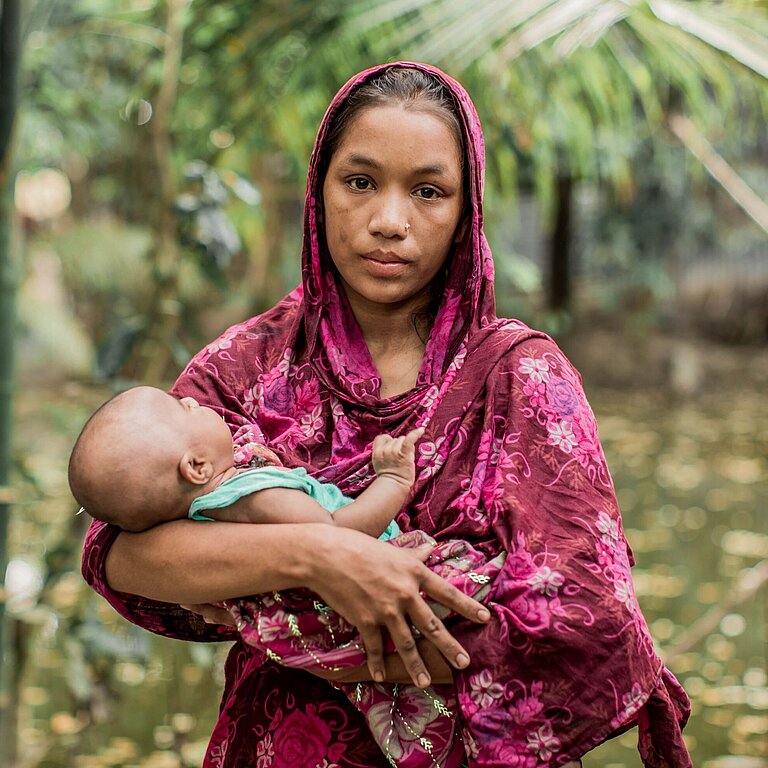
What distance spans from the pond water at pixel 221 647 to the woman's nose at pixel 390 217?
1.70 meters

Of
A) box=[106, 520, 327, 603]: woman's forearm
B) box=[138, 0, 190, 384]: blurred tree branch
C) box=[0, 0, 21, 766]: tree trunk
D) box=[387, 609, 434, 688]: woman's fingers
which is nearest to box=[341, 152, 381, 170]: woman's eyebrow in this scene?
box=[106, 520, 327, 603]: woman's forearm

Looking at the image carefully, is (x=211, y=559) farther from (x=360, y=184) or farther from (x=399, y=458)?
(x=360, y=184)

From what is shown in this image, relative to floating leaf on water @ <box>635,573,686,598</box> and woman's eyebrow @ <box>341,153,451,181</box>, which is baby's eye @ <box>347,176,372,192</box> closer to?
woman's eyebrow @ <box>341,153,451,181</box>

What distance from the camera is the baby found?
1466 mm

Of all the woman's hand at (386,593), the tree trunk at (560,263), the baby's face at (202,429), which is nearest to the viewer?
the woman's hand at (386,593)

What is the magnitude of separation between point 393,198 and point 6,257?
4.56 ft

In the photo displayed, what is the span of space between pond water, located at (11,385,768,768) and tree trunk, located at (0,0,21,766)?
1.03 ft

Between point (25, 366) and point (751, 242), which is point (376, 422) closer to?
point (25, 366)

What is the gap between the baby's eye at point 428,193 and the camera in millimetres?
1605

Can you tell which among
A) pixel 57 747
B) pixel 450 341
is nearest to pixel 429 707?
pixel 450 341

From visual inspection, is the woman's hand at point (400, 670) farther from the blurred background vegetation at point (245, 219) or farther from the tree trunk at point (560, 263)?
the tree trunk at point (560, 263)

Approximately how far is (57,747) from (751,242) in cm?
1031

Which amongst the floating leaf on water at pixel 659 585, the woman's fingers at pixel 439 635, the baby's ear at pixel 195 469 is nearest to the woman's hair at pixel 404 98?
the baby's ear at pixel 195 469

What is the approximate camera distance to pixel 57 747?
429cm
